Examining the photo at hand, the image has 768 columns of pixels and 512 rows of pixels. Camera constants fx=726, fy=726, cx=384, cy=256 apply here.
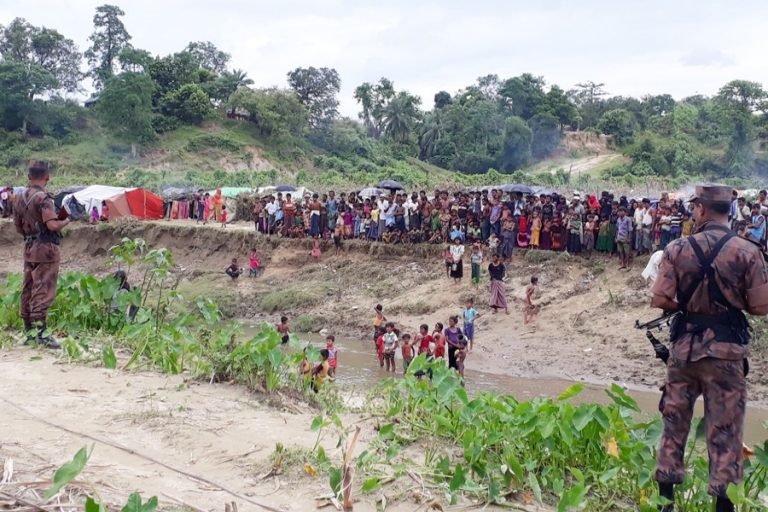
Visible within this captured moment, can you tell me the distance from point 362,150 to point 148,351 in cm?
5038

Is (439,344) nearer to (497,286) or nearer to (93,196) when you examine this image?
(497,286)

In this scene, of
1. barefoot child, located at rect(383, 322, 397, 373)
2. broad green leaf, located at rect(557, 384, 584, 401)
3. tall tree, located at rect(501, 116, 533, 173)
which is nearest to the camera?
broad green leaf, located at rect(557, 384, 584, 401)

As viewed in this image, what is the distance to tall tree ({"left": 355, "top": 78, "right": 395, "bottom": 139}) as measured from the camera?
60.8 metres

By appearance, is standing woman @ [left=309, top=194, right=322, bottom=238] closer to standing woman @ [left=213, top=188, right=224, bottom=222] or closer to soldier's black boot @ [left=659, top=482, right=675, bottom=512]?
standing woman @ [left=213, top=188, right=224, bottom=222]

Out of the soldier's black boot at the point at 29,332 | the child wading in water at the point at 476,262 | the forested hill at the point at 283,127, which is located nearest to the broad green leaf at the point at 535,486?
the soldier's black boot at the point at 29,332

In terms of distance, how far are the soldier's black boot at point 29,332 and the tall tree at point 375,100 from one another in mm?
54534

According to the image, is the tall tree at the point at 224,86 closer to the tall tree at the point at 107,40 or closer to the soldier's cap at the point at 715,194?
the tall tree at the point at 107,40

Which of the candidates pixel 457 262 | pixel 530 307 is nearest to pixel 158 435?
pixel 530 307

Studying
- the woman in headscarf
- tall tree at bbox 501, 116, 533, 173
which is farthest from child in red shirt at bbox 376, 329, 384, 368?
tall tree at bbox 501, 116, 533, 173

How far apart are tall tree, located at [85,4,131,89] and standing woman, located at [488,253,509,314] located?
55.8 metres

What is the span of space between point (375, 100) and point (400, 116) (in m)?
3.82

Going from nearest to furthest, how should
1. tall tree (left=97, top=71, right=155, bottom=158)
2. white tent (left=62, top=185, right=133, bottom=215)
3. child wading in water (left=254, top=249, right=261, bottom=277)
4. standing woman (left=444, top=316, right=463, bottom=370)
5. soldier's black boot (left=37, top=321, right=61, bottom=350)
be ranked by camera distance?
soldier's black boot (left=37, top=321, right=61, bottom=350) → standing woman (left=444, top=316, right=463, bottom=370) → child wading in water (left=254, top=249, right=261, bottom=277) → white tent (left=62, top=185, right=133, bottom=215) → tall tree (left=97, top=71, right=155, bottom=158)

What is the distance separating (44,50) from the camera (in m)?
61.5

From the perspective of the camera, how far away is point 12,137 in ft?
164
